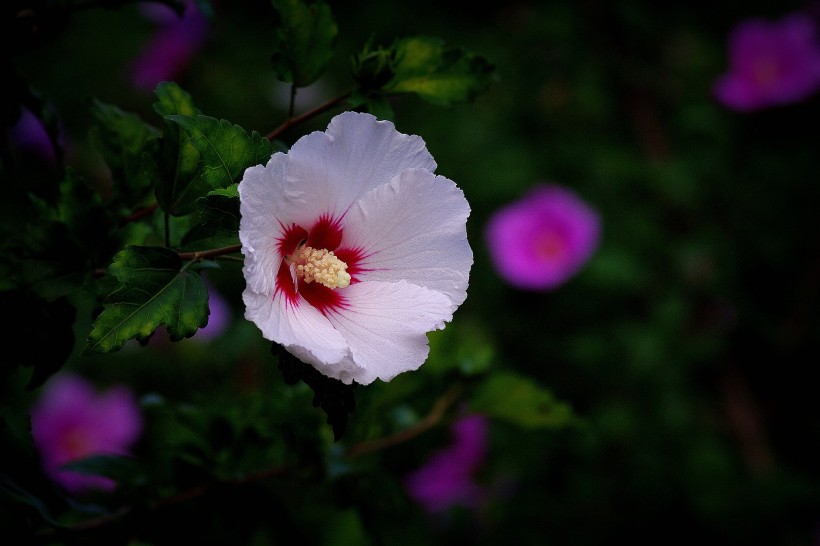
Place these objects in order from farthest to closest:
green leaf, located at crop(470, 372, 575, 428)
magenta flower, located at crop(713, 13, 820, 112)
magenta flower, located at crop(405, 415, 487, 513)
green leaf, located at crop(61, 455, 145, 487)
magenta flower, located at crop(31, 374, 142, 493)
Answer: magenta flower, located at crop(713, 13, 820, 112), magenta flower, located at crop(31, 374, 142, 493), magenta flower, located at crop(405, 415, 487, 513), green leaf, located at crop(470, 372, 575, 428), green leaf, located at crop(61, 455, 145, 487)

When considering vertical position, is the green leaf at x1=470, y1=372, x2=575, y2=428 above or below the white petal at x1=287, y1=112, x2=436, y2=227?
below

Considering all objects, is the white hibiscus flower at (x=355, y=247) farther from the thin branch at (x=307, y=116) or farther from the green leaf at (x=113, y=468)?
the green leaf at (x=113, y=468)

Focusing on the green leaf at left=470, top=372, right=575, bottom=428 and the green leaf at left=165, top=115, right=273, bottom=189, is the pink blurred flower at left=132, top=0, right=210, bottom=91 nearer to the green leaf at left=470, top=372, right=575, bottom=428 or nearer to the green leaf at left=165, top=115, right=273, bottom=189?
the green leaf at left=470, top=372, right=575, bottom=428

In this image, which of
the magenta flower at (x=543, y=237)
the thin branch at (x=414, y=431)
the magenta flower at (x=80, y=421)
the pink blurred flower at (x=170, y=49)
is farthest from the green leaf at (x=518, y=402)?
the pink blurred flower at (x=170, y=49)

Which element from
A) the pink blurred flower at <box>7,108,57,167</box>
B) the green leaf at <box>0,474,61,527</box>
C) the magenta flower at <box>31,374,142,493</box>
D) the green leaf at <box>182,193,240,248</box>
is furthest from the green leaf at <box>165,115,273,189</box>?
the magenta flower at <box>31,374,142,493</box>

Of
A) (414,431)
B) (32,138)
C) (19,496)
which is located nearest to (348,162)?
(19,496)

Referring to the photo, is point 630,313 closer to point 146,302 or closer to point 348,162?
point 348,162

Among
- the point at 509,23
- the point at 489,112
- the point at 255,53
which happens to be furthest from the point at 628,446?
the point at 255,53

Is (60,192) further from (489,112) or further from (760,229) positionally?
(489,112)
